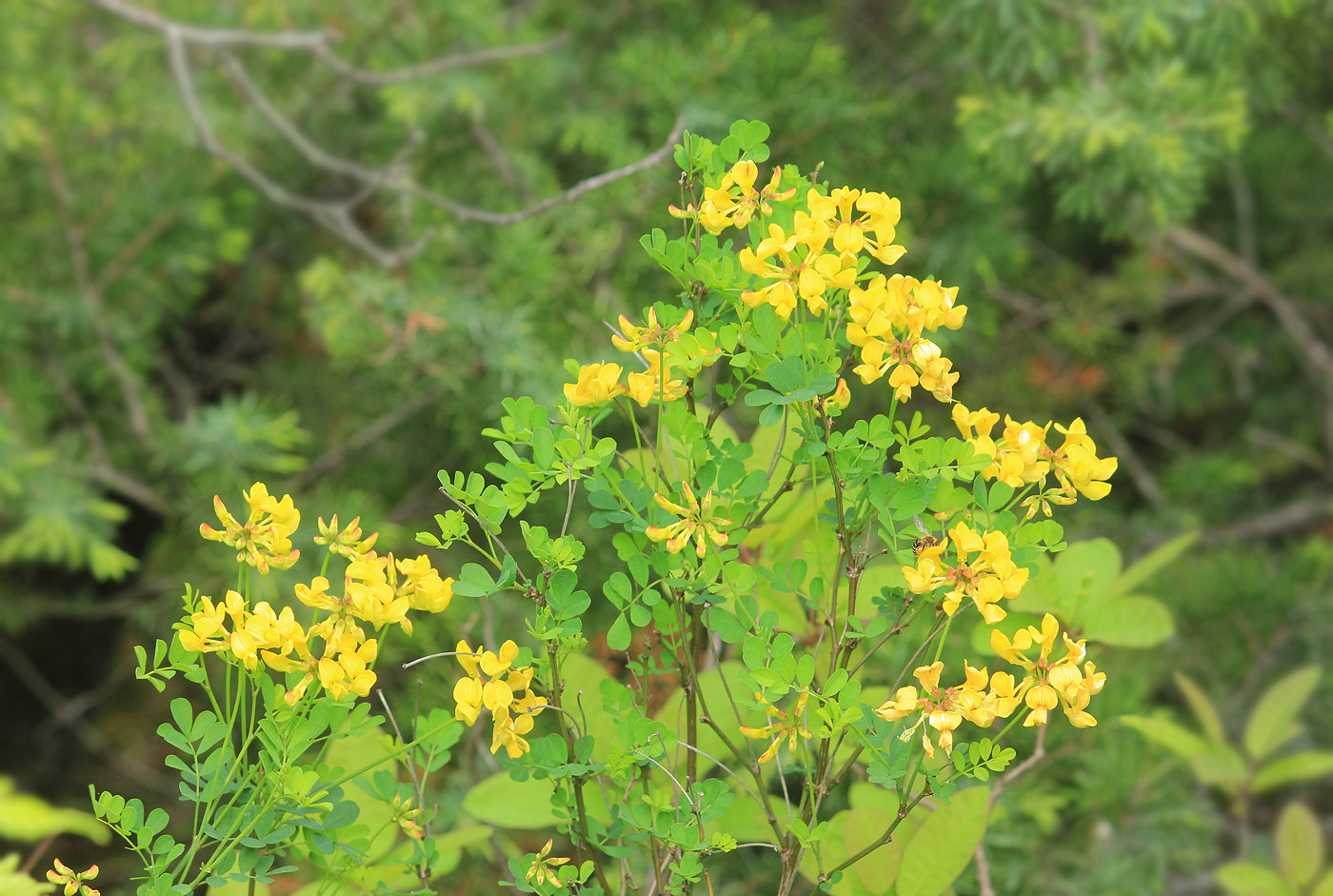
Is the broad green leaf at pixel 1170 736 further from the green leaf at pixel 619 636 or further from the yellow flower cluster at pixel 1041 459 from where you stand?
the green leaf at pixel 619 636

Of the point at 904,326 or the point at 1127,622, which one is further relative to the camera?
the point at 1127,622

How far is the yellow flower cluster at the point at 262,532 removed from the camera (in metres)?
0.52

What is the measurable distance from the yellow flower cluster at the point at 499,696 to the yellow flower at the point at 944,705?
191mm

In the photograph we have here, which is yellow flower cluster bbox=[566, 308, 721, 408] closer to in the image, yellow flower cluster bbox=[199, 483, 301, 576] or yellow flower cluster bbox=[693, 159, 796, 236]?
yellow flower cluster bbox=[693, 159, 796, 236]

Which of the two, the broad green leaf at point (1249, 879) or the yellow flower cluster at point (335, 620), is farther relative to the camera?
the broad green leaf at point (1249, 879)

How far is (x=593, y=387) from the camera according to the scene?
52 centimetres

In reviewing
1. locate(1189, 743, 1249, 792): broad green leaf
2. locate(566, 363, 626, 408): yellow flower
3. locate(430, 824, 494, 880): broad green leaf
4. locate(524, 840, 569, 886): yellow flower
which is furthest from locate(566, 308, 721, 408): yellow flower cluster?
locate(1189, 743, 1249, 792): broad green leaf

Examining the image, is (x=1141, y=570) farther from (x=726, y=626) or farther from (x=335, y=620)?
(x=335, y=620)

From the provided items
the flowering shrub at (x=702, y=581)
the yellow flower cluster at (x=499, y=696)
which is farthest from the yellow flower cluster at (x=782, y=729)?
the yellow flower cluster at (x=499, y=696)

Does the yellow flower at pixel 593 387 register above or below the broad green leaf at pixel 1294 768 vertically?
above

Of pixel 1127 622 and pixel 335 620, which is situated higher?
pixel 335 620

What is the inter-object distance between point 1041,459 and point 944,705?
147 millimetres

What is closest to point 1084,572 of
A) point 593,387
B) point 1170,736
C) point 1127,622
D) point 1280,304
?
point 1127,622

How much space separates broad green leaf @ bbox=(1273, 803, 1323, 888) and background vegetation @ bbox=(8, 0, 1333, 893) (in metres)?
0.14
